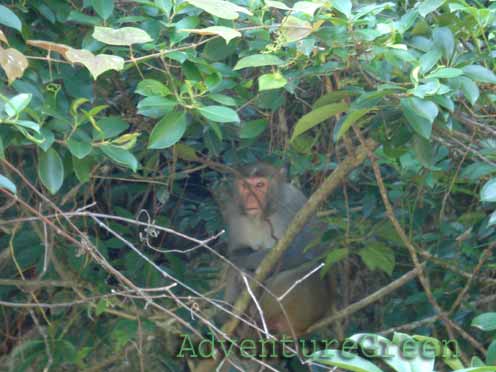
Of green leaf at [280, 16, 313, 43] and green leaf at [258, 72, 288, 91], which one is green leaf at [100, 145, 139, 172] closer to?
green leaf at [258, 72, 288, 91]

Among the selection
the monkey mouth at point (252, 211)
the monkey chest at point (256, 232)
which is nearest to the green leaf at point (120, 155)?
the monkey mouth at point (252, 211)

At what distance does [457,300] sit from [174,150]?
1215mm

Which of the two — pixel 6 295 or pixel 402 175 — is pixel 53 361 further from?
pixel 402 175

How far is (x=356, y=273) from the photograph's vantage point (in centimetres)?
467

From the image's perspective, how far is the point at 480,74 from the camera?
287cm

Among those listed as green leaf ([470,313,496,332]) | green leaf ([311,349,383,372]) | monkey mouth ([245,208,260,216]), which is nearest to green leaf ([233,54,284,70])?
green leaf ([470,313,496,332])

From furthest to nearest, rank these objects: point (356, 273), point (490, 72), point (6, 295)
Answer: point (356, 273) < point (6, 295) < point (490, 72)

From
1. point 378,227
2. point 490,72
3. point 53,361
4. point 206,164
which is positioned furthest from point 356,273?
point 490,72

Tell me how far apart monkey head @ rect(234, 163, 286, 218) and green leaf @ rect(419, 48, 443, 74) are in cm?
181

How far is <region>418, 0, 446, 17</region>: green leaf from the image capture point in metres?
2.83

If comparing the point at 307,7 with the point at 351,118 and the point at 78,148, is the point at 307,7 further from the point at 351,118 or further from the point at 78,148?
the point at 78,148

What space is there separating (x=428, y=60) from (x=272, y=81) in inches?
17.7

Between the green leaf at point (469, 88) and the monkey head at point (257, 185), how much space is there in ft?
5.98

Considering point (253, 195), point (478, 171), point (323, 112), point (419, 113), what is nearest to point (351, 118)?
point (323, 112)
